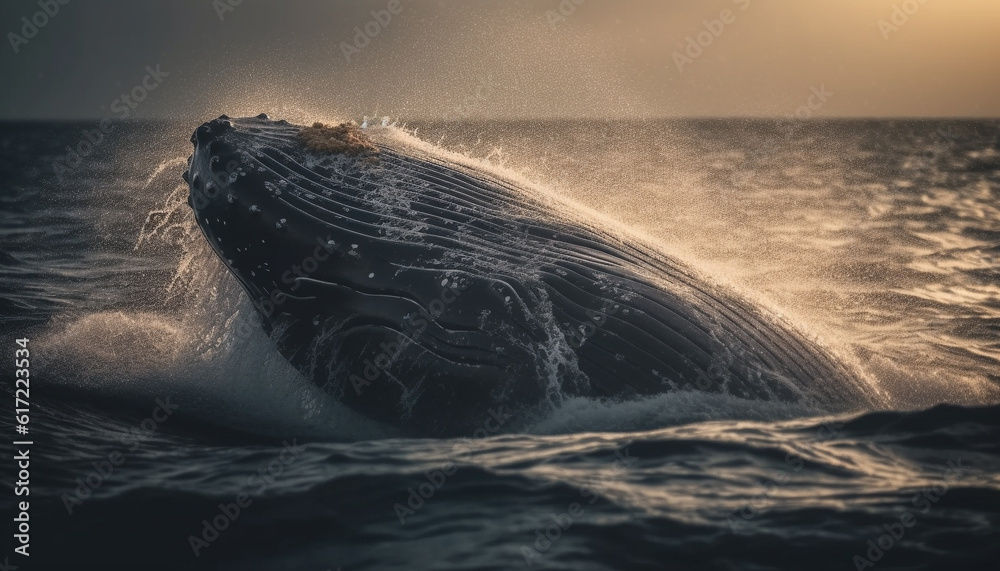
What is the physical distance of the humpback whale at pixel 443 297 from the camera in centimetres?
711

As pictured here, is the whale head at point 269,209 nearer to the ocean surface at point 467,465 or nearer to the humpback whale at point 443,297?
the humpback whale at point 443,297

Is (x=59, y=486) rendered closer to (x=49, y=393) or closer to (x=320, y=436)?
(x=320, y=436)

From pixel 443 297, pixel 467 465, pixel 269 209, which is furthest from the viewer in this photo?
pixel 269 209

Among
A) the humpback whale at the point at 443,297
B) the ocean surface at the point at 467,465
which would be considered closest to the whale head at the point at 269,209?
the humpback whale at the point at 443,297

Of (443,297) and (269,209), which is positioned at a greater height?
(269,209)

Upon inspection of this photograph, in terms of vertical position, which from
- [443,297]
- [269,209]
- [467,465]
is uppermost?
[269,209]

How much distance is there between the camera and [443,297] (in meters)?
7.19

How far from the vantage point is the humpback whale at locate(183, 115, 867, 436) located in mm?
7113

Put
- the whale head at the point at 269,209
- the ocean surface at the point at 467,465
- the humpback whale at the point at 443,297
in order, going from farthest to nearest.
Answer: the whale head at the point at 269,209
the humpback whale at the point at 443,297
the ocean surface at the point at 467,465

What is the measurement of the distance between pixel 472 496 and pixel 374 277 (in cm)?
207

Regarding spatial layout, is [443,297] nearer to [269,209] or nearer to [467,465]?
[467,465]

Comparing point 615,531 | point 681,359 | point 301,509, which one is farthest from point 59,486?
point 681,359

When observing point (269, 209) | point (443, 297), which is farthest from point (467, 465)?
point (269, 209)

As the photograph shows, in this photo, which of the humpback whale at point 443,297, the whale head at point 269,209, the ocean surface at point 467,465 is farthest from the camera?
the whale head at point 269,209
